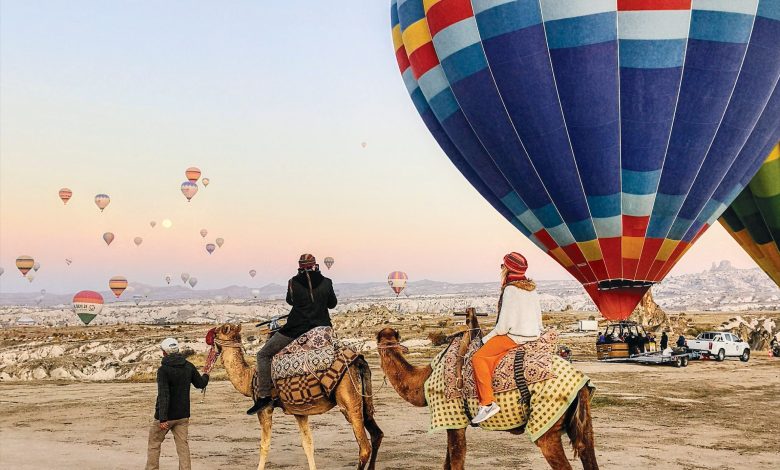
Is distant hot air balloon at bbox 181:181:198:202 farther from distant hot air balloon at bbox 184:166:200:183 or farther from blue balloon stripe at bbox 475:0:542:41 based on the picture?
blue balloon stripe at bbox 475:0:542:41

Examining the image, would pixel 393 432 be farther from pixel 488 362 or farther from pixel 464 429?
pixel 488 362

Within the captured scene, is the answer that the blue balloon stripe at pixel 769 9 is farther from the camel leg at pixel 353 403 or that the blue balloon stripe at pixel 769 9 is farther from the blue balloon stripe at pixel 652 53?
the camel leg at pixel 353 403

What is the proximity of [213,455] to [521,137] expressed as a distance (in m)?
11.7

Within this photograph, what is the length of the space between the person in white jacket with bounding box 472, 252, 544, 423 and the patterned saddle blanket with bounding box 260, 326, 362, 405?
258cm

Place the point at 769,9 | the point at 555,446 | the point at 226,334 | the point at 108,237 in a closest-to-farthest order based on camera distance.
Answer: the point at 555,446 → the point at 226,334 → the point at 769,9 → the point at 108,237

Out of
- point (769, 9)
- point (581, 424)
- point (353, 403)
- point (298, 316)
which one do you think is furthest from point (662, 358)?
point (581, 424)

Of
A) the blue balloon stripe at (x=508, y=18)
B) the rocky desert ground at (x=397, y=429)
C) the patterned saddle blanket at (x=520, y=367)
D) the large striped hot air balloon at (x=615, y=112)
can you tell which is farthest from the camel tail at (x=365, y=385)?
the blue balloon stripe at (x=508, y=18)

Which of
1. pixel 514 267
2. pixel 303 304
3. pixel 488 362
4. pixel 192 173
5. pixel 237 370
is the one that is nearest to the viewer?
pixel 488 362

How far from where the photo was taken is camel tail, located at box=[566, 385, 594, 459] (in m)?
8.52

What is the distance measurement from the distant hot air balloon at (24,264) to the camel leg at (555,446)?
329 ft

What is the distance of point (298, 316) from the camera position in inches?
440

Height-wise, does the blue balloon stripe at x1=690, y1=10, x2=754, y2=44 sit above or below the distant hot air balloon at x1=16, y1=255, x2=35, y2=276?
above

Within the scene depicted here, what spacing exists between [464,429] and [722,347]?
29.8m

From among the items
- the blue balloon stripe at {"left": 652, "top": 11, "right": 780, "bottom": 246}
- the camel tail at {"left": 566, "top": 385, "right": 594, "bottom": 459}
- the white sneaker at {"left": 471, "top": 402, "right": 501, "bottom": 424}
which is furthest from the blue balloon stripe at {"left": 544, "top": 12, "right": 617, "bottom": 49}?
the white sneaker at {"left": 471, "top": 402, "right": 501, "bottom": 424}
